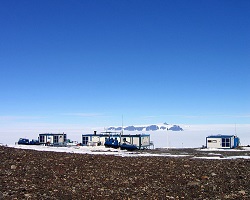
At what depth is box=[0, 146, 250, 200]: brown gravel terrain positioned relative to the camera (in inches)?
551

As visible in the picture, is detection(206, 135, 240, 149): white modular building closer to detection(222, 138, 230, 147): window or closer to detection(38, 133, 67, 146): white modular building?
detection(222, 138, 230, 147): window

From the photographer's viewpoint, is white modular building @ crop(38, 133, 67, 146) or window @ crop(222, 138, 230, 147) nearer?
window @ crop(222, 138, 230, 147)

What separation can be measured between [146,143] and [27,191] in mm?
59530

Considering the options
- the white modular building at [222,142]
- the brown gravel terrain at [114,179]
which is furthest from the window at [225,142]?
the brown gravel terrain at [114,179]

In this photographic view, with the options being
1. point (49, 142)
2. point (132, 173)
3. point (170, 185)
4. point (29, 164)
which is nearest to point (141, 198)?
point (170, 185)

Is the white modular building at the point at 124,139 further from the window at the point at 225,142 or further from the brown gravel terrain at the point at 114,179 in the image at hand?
the brown gravel terrain at the point at 114,179

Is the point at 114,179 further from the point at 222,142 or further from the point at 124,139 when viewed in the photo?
the point at 222,142

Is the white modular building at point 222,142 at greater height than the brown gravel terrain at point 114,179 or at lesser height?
lesser

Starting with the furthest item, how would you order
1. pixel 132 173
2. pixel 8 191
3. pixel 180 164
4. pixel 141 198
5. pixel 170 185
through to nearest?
pixel 180 164
pixel 132 173
pixel 170 185
pixel 141 198
pixel 8 191

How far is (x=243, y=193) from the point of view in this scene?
15.4 metres

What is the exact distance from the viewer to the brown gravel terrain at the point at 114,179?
551 inches

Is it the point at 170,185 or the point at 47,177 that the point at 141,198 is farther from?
the point at 47,177

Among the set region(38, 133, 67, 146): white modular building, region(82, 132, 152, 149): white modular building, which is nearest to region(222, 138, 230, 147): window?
region(82, 132, 152, 149): white modular building

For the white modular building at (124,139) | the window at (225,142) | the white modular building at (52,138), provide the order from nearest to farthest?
the window at (225,142)
the white modular building at (124,139)
the white modular building at (52,138)
